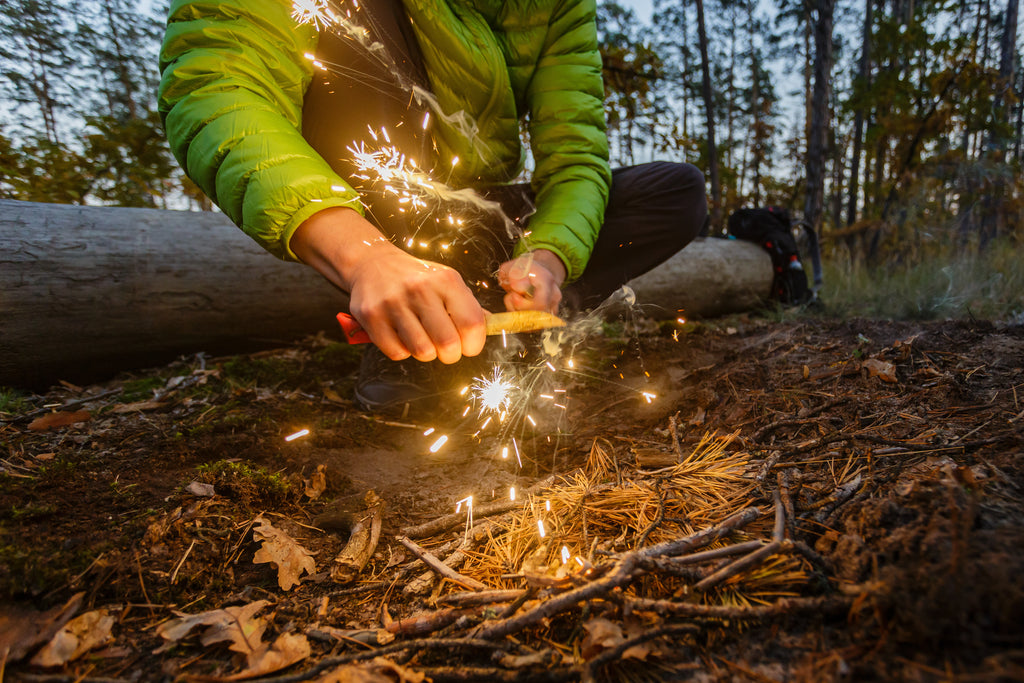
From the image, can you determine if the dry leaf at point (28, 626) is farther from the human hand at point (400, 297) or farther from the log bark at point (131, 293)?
the log bark at point (131, 293)

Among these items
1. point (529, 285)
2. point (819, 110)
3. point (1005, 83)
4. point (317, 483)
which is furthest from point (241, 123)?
point (1005, 83)

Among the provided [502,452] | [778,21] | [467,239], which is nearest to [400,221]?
[467,239]

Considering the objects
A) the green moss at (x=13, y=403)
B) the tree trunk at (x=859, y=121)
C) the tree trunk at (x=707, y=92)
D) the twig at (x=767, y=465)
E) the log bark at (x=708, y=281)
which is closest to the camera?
the twig at (x=767, y=465)

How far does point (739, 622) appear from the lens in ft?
2.93

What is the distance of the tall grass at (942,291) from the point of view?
3.55 metres

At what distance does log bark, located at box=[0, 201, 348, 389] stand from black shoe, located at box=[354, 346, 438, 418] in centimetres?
99

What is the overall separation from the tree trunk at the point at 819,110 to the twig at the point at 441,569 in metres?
7.00

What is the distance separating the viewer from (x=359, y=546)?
53.0 inches

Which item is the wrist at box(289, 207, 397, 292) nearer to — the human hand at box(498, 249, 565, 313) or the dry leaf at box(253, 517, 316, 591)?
the human hand at box(498, 249, 565, 313)

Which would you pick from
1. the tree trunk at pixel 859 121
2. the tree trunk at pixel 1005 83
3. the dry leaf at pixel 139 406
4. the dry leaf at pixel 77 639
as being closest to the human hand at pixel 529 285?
the dry leaf at pixel 77 639

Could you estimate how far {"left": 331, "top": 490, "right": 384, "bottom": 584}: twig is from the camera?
4.14ft

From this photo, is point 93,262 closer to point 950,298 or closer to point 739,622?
point 739,622

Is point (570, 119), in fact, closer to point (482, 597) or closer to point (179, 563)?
point (482, 597)

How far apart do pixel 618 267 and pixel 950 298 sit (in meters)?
3.06
